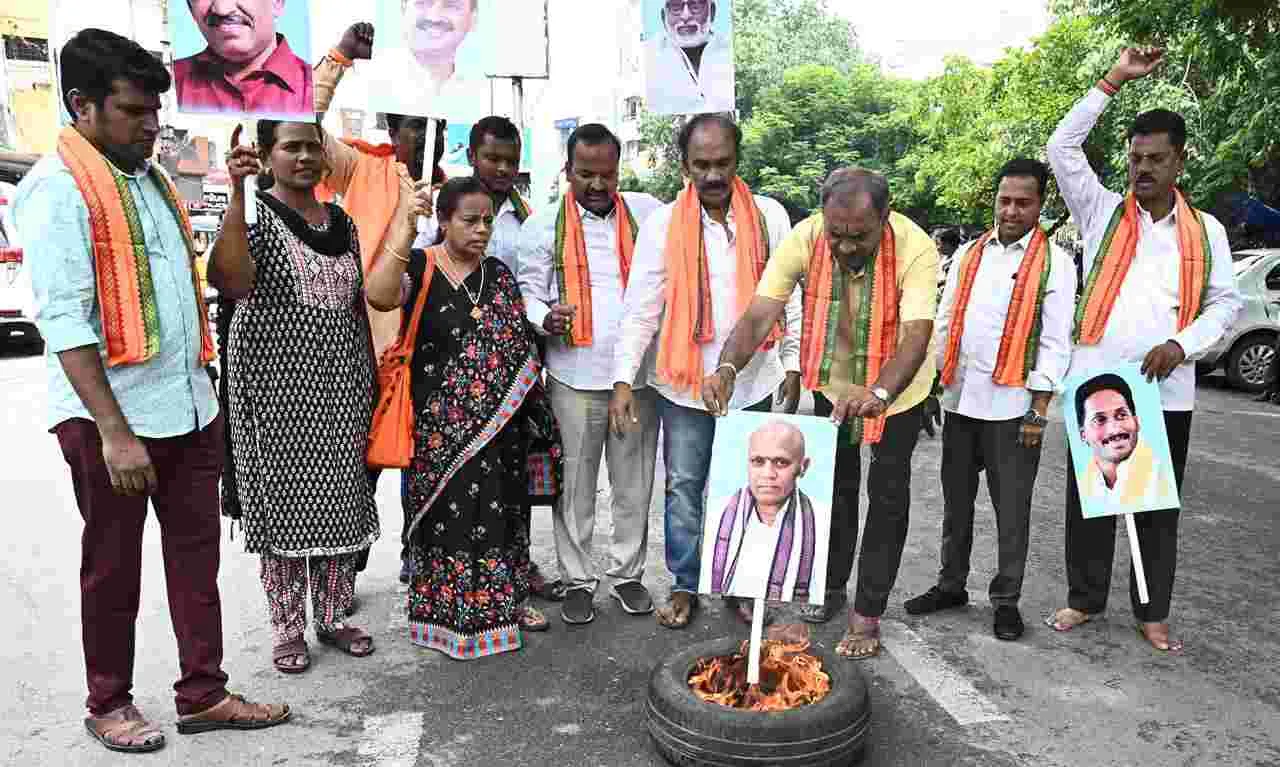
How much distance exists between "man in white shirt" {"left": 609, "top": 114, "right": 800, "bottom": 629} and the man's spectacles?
0.74 metres

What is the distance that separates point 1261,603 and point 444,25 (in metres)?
4.42

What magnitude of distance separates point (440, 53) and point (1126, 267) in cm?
294

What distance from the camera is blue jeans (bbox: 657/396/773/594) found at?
397 centimetres

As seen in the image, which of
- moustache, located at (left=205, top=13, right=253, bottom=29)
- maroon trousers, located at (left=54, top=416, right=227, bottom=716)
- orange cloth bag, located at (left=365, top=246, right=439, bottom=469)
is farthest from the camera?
orange cloth bag, located at (left=365, top=246, right=439, bottom=469)

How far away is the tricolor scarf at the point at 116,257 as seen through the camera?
9.06ft

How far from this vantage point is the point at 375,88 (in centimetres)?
407

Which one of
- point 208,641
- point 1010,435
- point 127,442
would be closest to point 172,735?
point 208,641

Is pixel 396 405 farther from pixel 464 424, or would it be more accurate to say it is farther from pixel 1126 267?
pixel 1126 267

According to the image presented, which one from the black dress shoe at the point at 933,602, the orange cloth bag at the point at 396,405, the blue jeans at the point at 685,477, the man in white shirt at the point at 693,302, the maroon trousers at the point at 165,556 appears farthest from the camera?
the black dress shoe at the point at 933,602

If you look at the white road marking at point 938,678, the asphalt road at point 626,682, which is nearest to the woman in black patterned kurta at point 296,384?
the asphalt road at point 626,682

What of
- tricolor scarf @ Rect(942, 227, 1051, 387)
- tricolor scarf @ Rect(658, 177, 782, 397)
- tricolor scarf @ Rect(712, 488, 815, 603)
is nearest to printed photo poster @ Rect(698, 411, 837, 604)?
tricolor scarf @ Rect(712, 488, 815, 603)

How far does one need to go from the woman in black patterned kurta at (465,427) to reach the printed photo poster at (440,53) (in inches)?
26.2

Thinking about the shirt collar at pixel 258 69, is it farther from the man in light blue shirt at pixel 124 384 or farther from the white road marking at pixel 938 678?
the white road marking at pixel 938 678

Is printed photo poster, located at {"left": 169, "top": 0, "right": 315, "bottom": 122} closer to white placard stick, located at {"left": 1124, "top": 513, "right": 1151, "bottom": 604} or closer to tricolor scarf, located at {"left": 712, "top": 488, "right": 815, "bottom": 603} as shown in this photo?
tricolor scarf, located at {"left": 712, "top": 488, "right": 815, "bottom": 603}
